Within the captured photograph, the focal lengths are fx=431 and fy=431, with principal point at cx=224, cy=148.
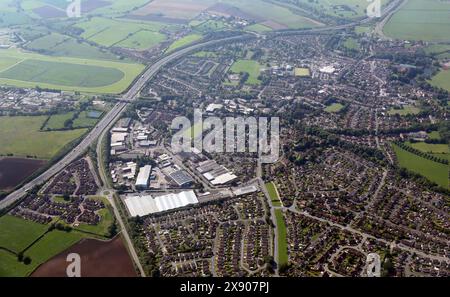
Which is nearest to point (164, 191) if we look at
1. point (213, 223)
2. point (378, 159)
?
point (213, 223)

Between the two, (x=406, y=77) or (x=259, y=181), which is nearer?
(x=259, y=181)

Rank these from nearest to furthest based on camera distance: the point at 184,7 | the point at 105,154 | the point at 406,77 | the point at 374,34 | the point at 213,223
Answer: the point at 213,223 < the point at 105,154 < the point at 406,77 < the point at 374,34 < the point at 184,7

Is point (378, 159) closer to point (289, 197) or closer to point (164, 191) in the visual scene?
point (289, 197)

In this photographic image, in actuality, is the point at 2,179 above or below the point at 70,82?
below

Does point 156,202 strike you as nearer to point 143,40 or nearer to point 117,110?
point 117,110

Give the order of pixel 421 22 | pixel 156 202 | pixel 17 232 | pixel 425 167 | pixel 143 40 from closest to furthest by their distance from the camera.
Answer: pixel 17 232
pixel 156 202
pixel 425 167
pixel 143 40
pixel 421 22

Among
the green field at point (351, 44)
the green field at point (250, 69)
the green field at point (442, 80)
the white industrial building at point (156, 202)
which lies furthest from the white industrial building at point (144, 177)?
the green field at point (351, 44)

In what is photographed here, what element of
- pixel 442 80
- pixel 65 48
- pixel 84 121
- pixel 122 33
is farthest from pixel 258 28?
pixel 84 121
